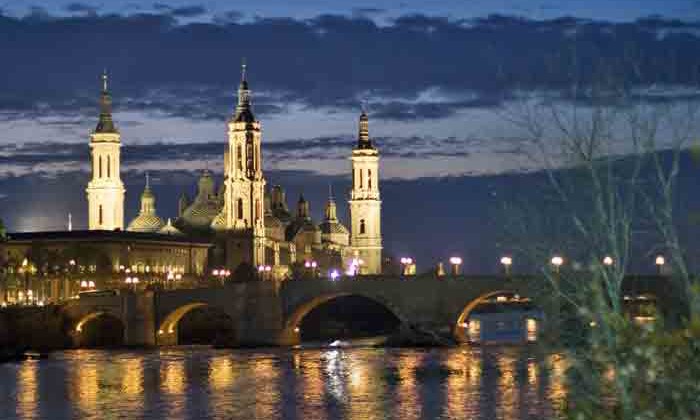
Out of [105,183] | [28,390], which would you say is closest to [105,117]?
[105,183]

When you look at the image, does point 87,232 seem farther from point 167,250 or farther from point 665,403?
point 665,403

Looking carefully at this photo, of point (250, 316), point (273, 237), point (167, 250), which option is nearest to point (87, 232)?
point (167, 250)

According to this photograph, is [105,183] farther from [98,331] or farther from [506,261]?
[506,261]

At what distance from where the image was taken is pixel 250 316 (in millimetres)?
75750

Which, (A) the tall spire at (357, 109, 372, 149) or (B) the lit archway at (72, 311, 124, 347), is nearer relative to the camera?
(B) the lit archway at (72, 311, 124, 347)

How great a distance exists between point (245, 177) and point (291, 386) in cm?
7164

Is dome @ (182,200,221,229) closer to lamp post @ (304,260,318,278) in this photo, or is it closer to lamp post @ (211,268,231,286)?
lamp post @ (304,260,318,278)

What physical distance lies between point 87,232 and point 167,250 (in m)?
10.5

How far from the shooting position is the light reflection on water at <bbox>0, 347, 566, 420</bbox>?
130 feet

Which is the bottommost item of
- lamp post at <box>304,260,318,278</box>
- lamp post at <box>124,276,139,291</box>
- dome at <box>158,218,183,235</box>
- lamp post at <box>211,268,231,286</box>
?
lamp post at <box>124,276,139,291</box>

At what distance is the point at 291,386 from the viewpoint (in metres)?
47.5

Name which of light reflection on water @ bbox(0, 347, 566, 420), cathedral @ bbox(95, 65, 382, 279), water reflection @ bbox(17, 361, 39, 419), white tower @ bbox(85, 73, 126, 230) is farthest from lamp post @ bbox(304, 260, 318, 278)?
water reflection @ bbox(17, 361, 39, 419)

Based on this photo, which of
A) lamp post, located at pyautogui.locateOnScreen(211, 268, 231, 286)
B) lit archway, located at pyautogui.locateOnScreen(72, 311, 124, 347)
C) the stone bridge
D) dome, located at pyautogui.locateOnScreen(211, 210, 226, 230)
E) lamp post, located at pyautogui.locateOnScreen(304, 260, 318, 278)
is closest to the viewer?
the stone bridge

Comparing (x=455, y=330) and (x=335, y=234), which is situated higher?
(x=335, y=234)
